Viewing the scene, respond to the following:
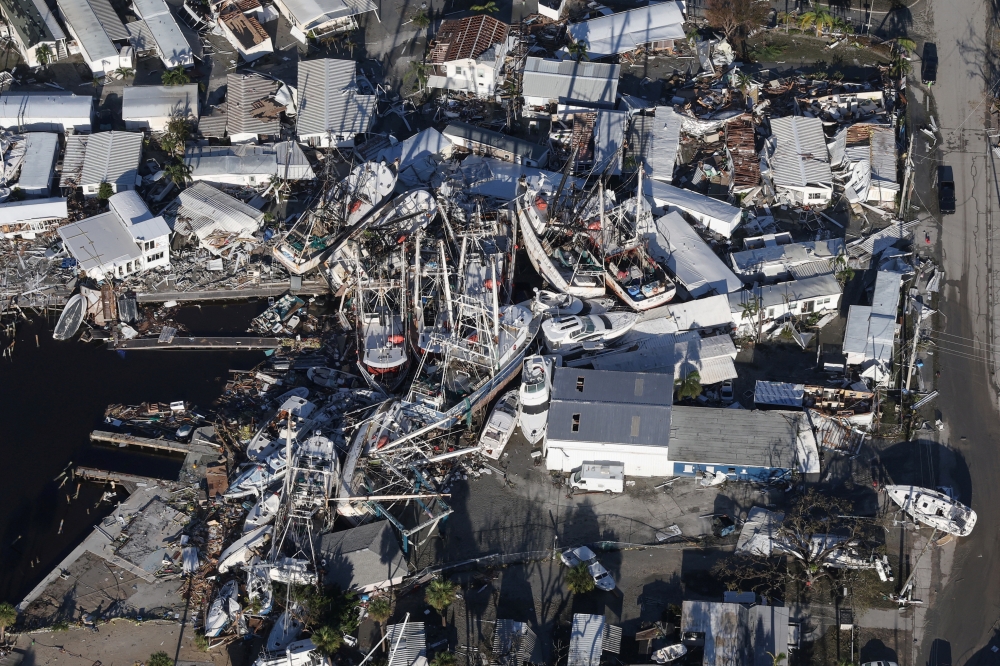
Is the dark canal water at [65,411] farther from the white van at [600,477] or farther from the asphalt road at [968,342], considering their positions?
the asphalt road at [968,342]

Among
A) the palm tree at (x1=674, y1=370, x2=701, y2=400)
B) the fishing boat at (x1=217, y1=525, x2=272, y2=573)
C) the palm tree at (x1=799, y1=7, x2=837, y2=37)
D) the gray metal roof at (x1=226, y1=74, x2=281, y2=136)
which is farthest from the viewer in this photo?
the palm tree at (x1=799, y1=7, x2=837, y2=37)

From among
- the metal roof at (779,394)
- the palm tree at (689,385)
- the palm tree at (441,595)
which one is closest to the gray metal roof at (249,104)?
the palm tree at (689,385)

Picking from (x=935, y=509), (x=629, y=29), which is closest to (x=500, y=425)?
(x=935, y=509)

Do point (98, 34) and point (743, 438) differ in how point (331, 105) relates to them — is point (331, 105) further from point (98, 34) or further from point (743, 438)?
point (743, 438)

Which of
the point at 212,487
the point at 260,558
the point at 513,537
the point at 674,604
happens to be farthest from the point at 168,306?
the point at 674,604

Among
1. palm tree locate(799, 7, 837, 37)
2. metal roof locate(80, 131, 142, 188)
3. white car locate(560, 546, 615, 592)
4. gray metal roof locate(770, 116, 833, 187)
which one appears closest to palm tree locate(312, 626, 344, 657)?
white car locate(560, 546, 615, 592)

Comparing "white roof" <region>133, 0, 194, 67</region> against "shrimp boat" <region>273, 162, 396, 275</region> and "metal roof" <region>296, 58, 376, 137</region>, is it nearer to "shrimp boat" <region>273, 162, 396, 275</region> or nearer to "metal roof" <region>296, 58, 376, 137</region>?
"metal roof" <region>296, 58, 376, 137</region>

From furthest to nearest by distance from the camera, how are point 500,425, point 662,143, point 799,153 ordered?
point 662,143
point 799,153
point 500,425

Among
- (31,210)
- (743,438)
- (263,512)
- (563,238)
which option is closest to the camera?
(263,512)
